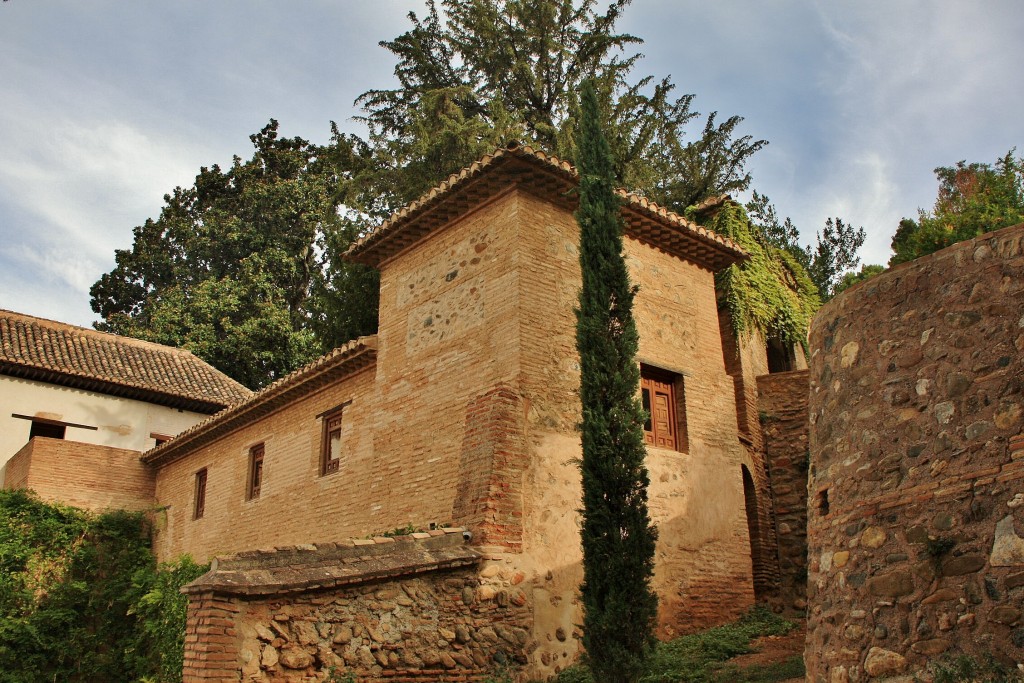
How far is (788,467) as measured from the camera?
1316cm

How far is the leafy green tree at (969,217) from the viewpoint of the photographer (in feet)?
41.3

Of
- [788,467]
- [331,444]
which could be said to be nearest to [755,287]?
[788,467]

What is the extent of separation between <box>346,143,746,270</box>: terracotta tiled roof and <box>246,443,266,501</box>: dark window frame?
4.93 m

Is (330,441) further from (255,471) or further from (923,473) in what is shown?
(923,473)

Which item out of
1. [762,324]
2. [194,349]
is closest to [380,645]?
[762,324]

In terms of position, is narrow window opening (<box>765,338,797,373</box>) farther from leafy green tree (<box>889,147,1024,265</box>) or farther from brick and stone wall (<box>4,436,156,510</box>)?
brick and stone wall (<box>4,436,156,510</box>)

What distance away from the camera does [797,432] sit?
13336 millimetres

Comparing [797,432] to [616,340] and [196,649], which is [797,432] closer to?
[616,340]

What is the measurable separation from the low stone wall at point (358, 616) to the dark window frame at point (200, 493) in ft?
33.0

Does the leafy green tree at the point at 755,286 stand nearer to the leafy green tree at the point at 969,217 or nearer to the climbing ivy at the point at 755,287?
the climbing ivy at the point at 755,287

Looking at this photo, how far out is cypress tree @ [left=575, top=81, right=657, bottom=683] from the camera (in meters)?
7.96

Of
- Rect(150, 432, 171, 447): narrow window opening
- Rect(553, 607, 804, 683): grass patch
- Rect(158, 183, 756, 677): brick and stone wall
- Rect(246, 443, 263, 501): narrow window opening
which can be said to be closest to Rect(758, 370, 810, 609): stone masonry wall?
Rect(158, 183, 756, 677): brick and stone wall

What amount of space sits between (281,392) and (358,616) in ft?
23.1

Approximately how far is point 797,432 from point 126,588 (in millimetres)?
13600
